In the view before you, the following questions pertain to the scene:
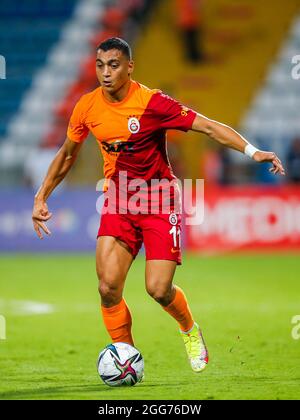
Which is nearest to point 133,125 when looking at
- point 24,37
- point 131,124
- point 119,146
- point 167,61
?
point 131,124

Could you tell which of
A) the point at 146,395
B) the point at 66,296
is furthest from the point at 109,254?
the point at 66,296

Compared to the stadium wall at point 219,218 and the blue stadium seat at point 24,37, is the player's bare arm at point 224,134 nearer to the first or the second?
the stadium wall at point 219,218

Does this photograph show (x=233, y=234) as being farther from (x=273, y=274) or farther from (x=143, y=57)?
(x=143, y=57)

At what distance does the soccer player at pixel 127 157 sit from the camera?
678 centimetres

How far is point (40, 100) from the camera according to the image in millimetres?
21891

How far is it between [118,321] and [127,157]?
1.16m

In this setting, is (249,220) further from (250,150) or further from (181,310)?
(250,150)

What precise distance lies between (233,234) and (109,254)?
10.5 meters

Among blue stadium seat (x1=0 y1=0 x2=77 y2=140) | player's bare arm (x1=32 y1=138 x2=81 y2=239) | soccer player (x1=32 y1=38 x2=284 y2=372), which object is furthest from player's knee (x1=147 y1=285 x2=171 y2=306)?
blue stadium seat (x1=0 y1=0 x2=77 y2=140)

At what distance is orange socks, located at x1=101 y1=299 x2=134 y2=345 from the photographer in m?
6.90

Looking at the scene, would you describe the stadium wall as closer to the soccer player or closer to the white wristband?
the soccer player

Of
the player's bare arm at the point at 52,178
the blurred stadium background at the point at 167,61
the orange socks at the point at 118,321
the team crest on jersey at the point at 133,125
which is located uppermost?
the blurred stadium background at the point at 167,61

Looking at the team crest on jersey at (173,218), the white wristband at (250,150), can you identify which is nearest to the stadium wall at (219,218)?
the team crest on jersey at (173,218)

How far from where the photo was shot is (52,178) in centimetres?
715
